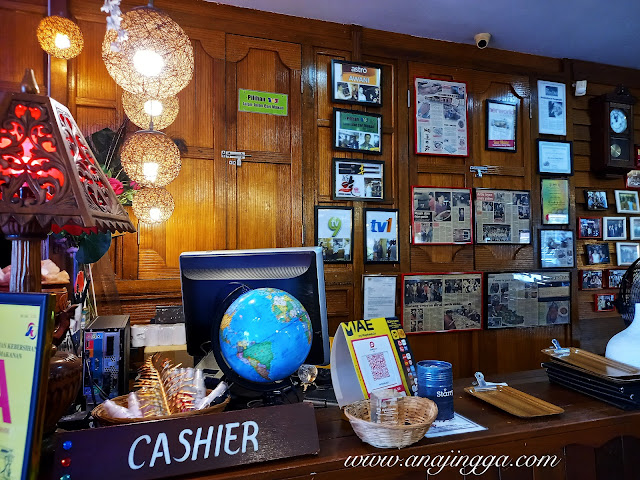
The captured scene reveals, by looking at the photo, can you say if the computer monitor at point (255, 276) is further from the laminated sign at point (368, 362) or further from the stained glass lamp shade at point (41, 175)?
the stained glass lamp shade at point (41, 175)

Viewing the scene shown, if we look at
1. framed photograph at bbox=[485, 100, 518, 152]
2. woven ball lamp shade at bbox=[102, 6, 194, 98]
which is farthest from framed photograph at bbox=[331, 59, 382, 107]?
woven ball lamp shade at bbox=[102, 6, 194, 98]

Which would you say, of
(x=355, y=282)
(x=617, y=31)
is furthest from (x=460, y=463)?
(x=617, y=31)

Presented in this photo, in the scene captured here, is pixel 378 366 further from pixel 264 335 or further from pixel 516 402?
pixel 516 402

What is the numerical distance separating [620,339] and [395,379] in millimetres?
838

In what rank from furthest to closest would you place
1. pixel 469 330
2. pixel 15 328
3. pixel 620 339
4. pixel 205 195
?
pixel 469 330 < pixel 205 195 < pixel 620 339 < pixel 15 328

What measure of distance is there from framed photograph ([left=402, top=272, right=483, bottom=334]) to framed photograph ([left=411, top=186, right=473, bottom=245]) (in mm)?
287

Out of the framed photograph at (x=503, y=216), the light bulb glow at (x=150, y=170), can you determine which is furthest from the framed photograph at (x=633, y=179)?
the light bulb glow at (x=150, y=170)

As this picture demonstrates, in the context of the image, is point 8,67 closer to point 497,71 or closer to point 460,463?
point 460,463

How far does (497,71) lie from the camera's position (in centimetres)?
359

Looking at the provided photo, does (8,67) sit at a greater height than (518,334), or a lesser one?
greater

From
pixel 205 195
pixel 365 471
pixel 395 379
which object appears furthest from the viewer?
pixel 205 195

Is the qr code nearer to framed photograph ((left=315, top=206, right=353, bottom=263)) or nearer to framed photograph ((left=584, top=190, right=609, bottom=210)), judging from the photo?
framed photograph ((left=315, top=206, right=353, bottom=263))

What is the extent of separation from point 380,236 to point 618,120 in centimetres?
251

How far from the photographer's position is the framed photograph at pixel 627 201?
3947 millimetres
